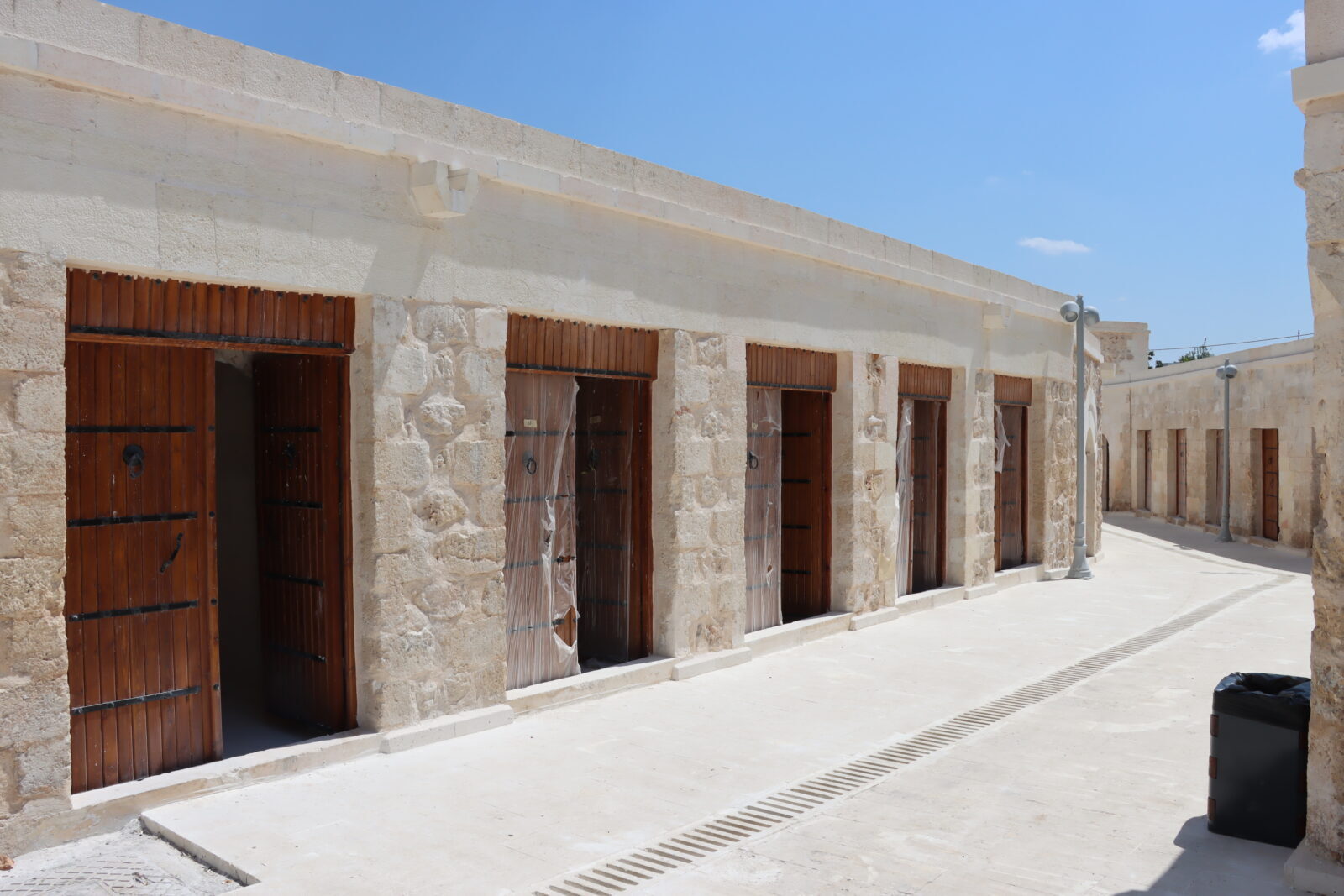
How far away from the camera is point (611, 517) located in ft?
25.0

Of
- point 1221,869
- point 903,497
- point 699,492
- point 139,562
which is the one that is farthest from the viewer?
point 903,497

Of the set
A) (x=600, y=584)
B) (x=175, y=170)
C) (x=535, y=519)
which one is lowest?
(x=600, y=584)

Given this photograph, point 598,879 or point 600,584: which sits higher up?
point 600,584

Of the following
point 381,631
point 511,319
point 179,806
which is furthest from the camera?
point 511,319

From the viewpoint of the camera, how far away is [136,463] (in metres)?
4.87

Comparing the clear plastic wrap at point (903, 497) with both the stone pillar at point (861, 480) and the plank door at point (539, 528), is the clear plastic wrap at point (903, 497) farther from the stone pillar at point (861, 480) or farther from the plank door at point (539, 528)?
the plank door at point (539, 528)

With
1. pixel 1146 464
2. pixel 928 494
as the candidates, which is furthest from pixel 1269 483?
pixel 928 494

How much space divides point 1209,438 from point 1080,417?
889 centimetres

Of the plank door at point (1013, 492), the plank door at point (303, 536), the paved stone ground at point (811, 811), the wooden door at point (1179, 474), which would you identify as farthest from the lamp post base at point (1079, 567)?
the wooden door at point (1179, 474)

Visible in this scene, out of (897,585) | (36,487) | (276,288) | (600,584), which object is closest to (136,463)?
(36,487)

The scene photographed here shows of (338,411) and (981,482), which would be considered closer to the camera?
(338,411)

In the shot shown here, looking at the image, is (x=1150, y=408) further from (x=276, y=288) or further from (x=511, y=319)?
(x=276, y=288)

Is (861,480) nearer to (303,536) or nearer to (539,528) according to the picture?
(539,528)

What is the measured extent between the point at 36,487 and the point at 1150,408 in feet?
74.9
